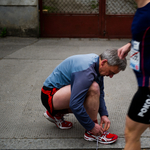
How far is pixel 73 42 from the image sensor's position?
23.1 feet

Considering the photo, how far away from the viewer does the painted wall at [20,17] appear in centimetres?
720

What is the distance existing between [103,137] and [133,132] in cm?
73

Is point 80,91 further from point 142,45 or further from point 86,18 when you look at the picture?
point 86,18

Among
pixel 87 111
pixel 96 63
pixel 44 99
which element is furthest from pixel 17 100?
pixel 96 63

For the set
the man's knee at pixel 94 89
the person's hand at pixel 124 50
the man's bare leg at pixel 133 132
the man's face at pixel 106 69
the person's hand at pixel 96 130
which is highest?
the person's hand at pixel 124 50

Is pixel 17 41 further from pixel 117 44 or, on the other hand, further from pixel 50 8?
pixel 117 44

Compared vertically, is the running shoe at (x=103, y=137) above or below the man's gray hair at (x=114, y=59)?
below

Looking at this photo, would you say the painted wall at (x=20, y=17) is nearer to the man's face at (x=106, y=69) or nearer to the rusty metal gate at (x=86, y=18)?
the rusty metal gate at (x=86, y=18)

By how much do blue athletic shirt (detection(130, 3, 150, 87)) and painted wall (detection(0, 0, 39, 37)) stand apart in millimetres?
6122

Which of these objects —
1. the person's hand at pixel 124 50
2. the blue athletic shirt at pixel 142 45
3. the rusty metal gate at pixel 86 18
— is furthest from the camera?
the rusty metal gate at pixel 86 18

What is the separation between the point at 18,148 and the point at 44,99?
57 centimetres

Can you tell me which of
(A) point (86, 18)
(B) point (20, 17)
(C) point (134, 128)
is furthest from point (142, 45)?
(B) point (20, 17)

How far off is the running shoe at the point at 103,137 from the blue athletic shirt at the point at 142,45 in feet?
3.25

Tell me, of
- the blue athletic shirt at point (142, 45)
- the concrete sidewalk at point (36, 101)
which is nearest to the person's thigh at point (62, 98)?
the concrete sidewalk at point (36, 101)
